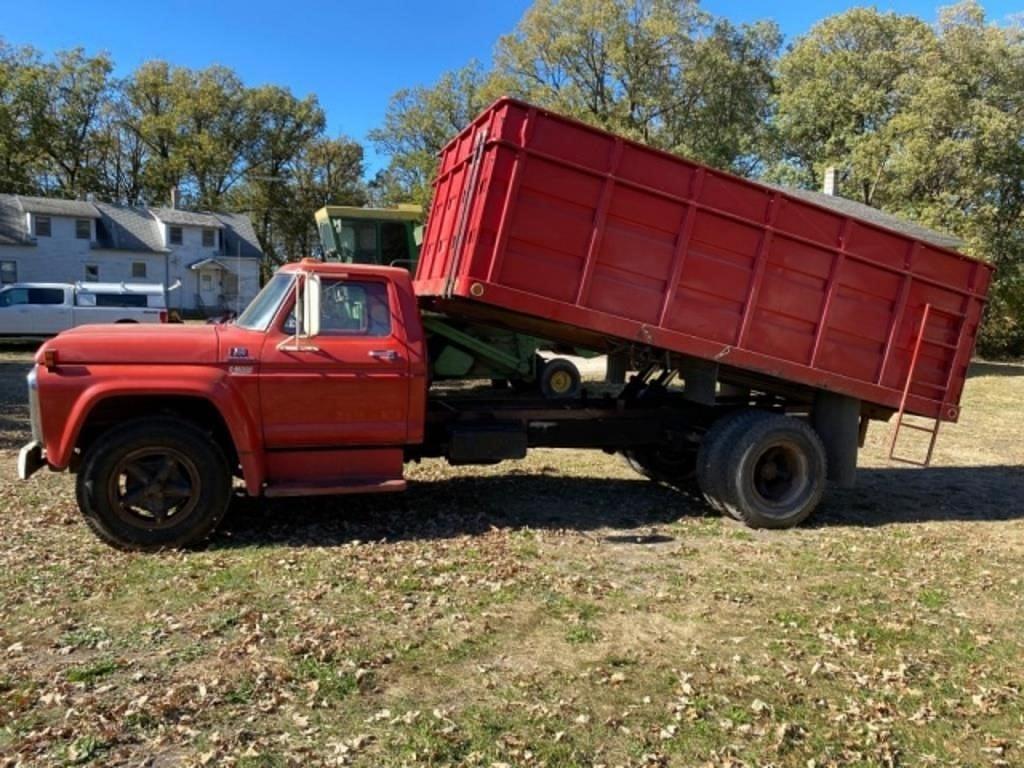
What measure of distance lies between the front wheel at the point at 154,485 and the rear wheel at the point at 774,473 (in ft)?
14.0

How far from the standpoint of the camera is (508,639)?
4797 mm

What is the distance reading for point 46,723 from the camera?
372 cm

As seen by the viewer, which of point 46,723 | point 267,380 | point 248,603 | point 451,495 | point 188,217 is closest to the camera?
point 46,723

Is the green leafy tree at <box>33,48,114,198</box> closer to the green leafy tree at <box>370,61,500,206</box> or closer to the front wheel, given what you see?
the green leafy tree at <box>370,61,500,206</box>

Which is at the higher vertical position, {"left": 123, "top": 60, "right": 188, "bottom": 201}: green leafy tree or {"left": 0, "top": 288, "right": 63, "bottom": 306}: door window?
{"left": 123, "top": 60, "right": 188, "bottom": 201}: green leafy tree

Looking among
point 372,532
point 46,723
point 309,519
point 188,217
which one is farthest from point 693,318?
point 188,217

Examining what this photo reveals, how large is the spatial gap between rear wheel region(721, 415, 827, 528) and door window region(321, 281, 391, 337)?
10.8 feet

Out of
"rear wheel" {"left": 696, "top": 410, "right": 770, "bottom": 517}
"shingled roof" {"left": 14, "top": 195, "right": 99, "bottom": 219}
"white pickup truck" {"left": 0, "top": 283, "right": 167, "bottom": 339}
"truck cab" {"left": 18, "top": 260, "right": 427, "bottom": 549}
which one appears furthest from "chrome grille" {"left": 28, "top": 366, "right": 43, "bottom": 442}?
"shingled roof" {"left": 14, "top": 195, "right": 99, "bottom": 219}

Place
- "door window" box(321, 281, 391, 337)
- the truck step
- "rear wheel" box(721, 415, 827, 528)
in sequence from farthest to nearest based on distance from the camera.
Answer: "rear wheel" box(721, 415, 827, 528)
"door window" box(321, 281, 391, 337)
the truck step

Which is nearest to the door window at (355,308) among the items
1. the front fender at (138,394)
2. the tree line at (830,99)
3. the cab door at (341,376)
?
the cab door at (341,376)

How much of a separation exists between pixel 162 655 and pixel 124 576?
4.45 feet

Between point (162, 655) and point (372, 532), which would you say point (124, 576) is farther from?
point (372, 532)

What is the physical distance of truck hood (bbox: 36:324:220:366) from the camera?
19.4 ft

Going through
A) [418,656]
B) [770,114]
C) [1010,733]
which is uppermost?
[770,114]
